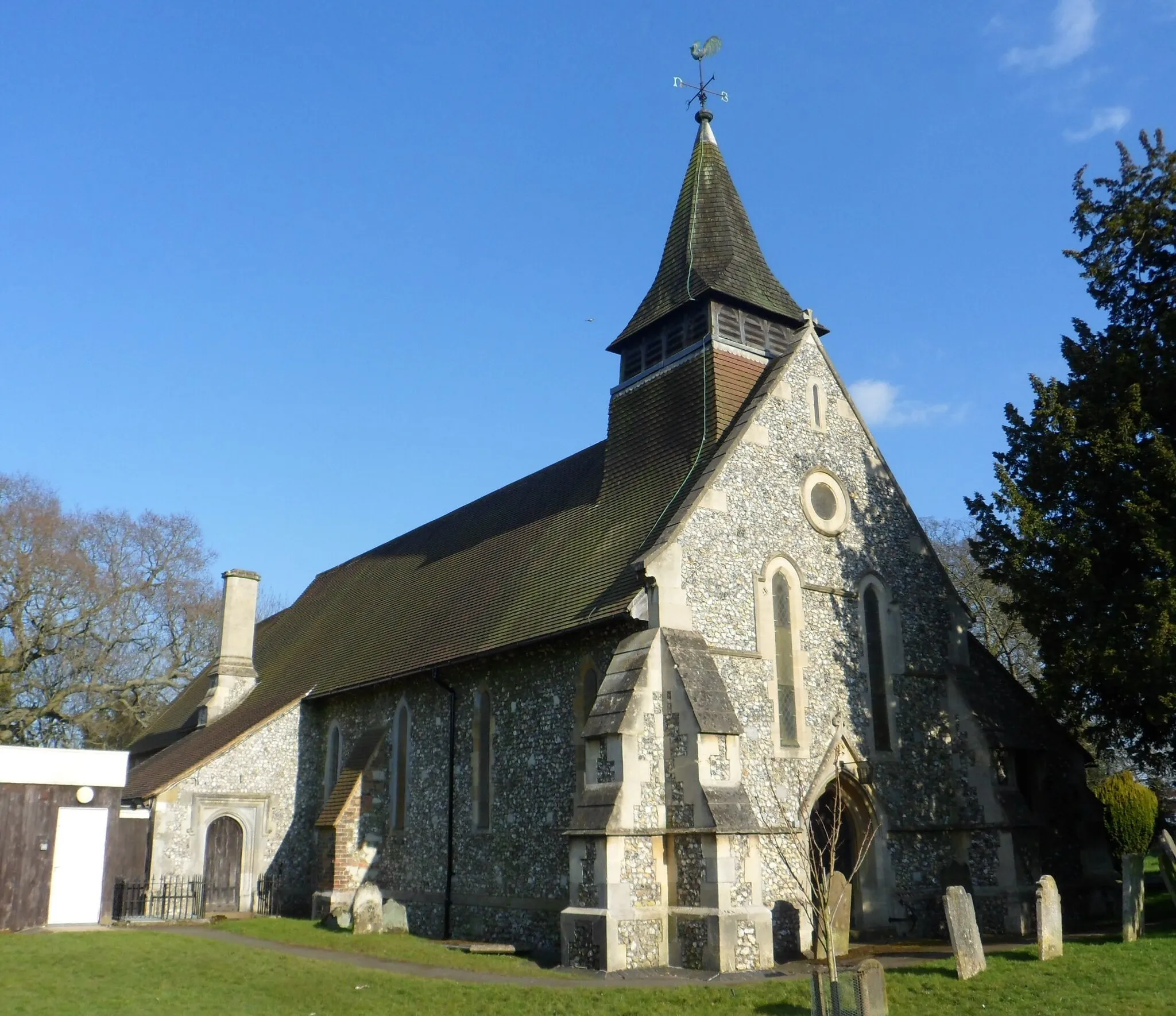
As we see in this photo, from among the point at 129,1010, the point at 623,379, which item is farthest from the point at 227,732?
the point at 129,1010

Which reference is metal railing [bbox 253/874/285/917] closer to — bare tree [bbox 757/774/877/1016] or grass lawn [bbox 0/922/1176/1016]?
grass lawn [bbox 0/922/1176/1016]

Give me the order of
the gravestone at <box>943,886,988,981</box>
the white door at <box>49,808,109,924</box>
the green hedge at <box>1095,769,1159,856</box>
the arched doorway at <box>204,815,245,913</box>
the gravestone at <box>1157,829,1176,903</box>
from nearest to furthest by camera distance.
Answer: the gravestone at <box>943,886,988,981</box> → the green hedge at <box>1095,769,1159,856</box> → the gravestone at <box>1157,829,1176,903</box> → the white door at <box>49,808,109,924</box> → the arched doorway at <box>204,815,245,913</box>

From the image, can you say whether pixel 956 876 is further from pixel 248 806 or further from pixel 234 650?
pixel 234 650

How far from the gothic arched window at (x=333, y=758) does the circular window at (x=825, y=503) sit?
12.1 m

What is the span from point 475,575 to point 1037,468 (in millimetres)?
11289

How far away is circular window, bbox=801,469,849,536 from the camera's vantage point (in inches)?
726

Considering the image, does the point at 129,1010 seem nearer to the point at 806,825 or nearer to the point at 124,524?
the point at 806,825

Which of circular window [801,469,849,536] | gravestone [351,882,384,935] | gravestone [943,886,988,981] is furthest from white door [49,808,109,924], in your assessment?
gravestone [943,886,988,981]

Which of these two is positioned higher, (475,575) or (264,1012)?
(475,575)

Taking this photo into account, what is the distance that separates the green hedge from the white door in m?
17.9

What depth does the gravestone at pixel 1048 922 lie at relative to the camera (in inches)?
513

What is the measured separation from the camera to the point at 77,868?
67.7 feet

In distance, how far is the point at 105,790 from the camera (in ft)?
70.3

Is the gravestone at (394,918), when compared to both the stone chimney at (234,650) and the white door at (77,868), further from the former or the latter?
the stone chimney at (234,650)
